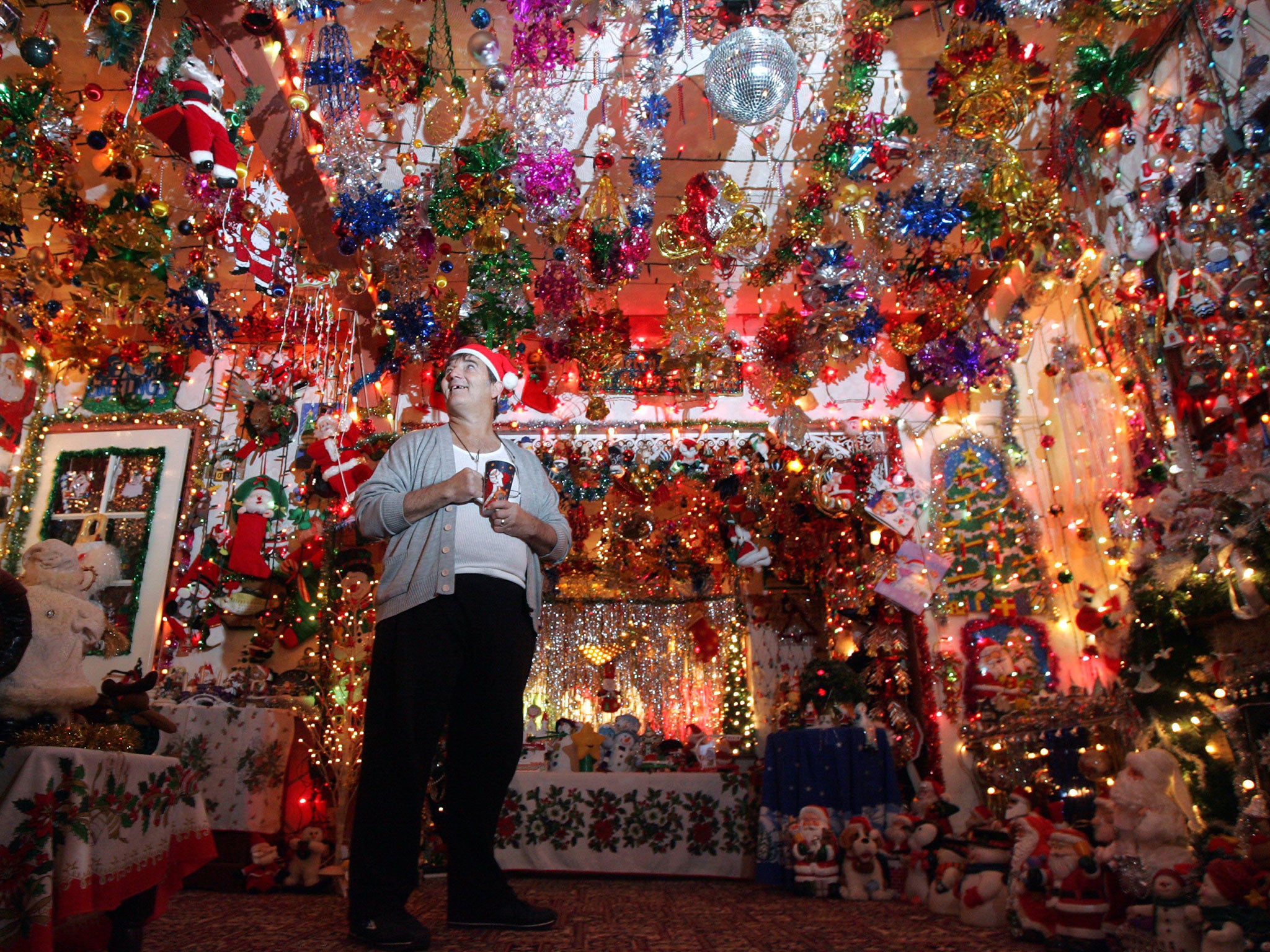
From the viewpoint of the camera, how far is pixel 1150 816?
91.5 inches

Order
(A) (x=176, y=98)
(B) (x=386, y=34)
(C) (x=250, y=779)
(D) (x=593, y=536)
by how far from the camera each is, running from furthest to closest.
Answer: (D) (x=593, y=536), (C) (x=250, y=779), (B) (x=386, y=34), (A) (x=176, y=98)

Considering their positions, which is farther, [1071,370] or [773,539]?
[773,539]

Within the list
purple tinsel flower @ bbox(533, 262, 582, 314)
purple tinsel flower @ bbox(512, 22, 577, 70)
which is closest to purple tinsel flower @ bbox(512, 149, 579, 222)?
purple tinsel flower @ bbox(512, 22, 577, 70)

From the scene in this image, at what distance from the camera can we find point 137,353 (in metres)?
5.60

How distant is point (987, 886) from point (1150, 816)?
28.5 inches

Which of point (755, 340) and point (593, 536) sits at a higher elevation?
point (755, 340)

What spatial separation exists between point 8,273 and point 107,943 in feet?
12.5

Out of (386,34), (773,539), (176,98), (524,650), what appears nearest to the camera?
(524,650)

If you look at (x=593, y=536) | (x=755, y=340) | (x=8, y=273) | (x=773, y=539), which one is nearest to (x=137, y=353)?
(x=8, y=273)

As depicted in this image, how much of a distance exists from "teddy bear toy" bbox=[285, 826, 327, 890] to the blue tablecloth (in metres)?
2.07

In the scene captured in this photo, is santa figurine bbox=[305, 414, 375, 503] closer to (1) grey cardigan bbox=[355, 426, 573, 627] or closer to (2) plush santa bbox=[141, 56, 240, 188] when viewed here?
(2) plush santa bbox=[141, 56, 240, 188]

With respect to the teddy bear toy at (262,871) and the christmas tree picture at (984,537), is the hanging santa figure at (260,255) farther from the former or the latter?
the christmas tree picture at (984,537)

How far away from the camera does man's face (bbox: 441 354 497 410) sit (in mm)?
2396

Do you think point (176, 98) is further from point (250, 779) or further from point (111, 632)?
point (250, 779)
